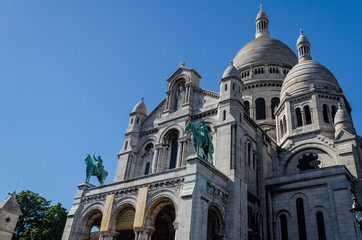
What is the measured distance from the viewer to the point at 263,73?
1973 inches

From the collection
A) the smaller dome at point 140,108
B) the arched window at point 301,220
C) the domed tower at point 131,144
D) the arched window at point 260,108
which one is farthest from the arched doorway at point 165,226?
the arched window at point 260,108

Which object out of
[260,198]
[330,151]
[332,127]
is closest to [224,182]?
[260,198]

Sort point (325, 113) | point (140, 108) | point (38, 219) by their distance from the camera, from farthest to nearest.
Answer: point (38, 219) → point (140, 108) → point (325, 113)

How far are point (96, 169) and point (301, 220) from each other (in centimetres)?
1837

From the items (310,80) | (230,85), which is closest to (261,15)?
(310,80)

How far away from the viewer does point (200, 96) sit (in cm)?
3347

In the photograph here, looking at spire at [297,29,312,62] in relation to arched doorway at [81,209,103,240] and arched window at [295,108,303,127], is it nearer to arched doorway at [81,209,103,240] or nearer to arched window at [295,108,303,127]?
arched window at [295,108,303,127]

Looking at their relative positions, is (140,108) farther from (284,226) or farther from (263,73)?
(263,73)

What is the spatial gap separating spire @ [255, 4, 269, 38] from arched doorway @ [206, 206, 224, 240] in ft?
154

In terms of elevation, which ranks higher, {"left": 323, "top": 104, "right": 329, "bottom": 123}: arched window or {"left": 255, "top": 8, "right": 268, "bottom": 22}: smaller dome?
{"left": 255, "top": 8, "right": 268, "bottom": 22}: smaller dome

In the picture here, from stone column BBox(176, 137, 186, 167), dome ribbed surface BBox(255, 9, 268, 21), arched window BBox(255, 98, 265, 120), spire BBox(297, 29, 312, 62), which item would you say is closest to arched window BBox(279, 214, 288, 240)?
stone column BBox(176, 137, 186, 167)

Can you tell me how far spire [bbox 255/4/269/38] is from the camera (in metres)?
63.7

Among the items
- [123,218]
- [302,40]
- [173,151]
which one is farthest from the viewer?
[302,40]

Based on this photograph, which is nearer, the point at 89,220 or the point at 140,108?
the point at 89,220
